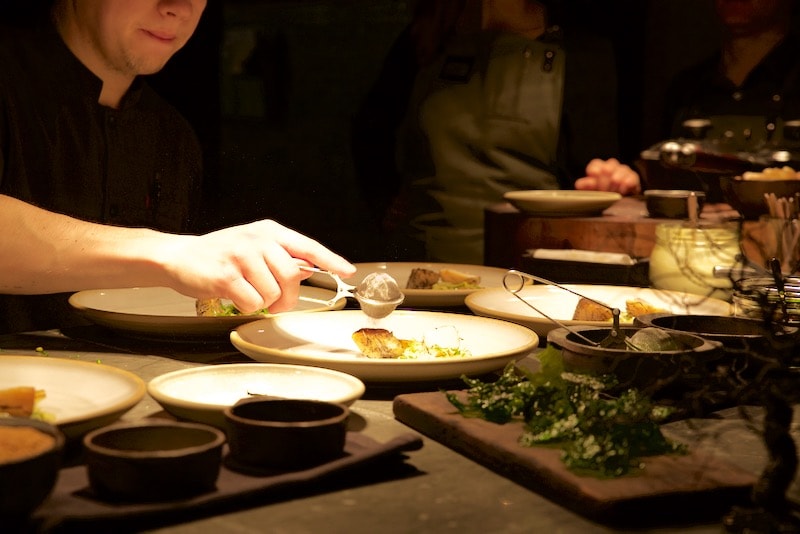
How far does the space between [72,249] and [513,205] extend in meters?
1.90

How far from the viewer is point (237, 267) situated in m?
1.81

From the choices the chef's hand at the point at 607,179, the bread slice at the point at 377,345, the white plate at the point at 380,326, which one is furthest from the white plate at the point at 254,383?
the chef's hand at the point at 607,179

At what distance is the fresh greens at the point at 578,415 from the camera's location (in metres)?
1.18

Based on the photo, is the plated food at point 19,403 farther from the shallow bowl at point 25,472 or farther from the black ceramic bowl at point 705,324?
Answer: the black ceramic bowl at point 705,324

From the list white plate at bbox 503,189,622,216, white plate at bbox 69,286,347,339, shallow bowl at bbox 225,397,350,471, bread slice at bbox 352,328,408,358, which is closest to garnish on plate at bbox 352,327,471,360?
bread slice at bbox 352,328,408,358

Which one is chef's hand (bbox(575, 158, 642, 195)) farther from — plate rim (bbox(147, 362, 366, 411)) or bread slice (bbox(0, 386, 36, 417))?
bread slice (bbox(0, 386, 36, 417))

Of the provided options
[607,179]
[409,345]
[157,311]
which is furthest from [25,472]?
[607,179]

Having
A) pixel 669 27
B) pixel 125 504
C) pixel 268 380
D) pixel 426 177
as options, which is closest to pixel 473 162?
pixel 426 177

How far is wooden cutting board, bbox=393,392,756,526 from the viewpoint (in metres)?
1.09

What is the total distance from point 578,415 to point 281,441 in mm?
383

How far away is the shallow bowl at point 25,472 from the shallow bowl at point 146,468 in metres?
0.06

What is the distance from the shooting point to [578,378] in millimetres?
1388

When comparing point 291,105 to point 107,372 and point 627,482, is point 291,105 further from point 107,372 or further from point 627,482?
point 627,482

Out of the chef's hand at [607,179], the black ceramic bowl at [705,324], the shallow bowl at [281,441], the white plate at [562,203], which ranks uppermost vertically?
the chef's hand at [607,179]
